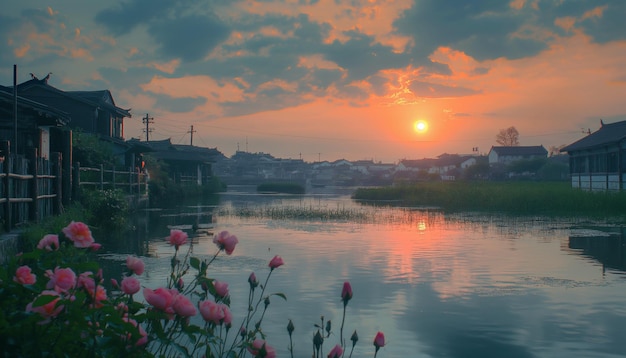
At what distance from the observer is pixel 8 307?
2977 mm

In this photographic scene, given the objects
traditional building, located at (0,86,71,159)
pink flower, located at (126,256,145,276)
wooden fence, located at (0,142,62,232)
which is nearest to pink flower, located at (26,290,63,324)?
pink flower, located at (126,256,145,276)

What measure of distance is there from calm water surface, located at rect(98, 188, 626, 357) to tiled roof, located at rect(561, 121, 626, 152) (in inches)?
626

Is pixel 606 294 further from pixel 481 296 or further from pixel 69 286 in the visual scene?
pixel 69 286

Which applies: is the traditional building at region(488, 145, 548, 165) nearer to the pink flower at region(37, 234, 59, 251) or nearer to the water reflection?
the water reflection

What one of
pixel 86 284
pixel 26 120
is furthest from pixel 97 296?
pixel 26 120

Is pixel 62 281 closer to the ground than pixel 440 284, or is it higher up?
higher up

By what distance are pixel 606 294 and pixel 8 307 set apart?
8.63 m

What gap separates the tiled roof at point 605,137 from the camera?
3316 cm

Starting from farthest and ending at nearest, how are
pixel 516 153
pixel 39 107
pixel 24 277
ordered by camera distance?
pixel 516 153, pixel 39 107, pixel 24 277

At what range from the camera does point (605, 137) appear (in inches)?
1403

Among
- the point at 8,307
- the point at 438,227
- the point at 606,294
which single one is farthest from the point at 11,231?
the point at 438,227

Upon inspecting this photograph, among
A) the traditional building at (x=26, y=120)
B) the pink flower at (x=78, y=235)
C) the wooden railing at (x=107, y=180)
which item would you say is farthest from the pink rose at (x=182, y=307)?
the wooden railing at (x=107, y=180)

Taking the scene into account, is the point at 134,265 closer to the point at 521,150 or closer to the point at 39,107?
the point at 39,107

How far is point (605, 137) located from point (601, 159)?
4.29 ft
